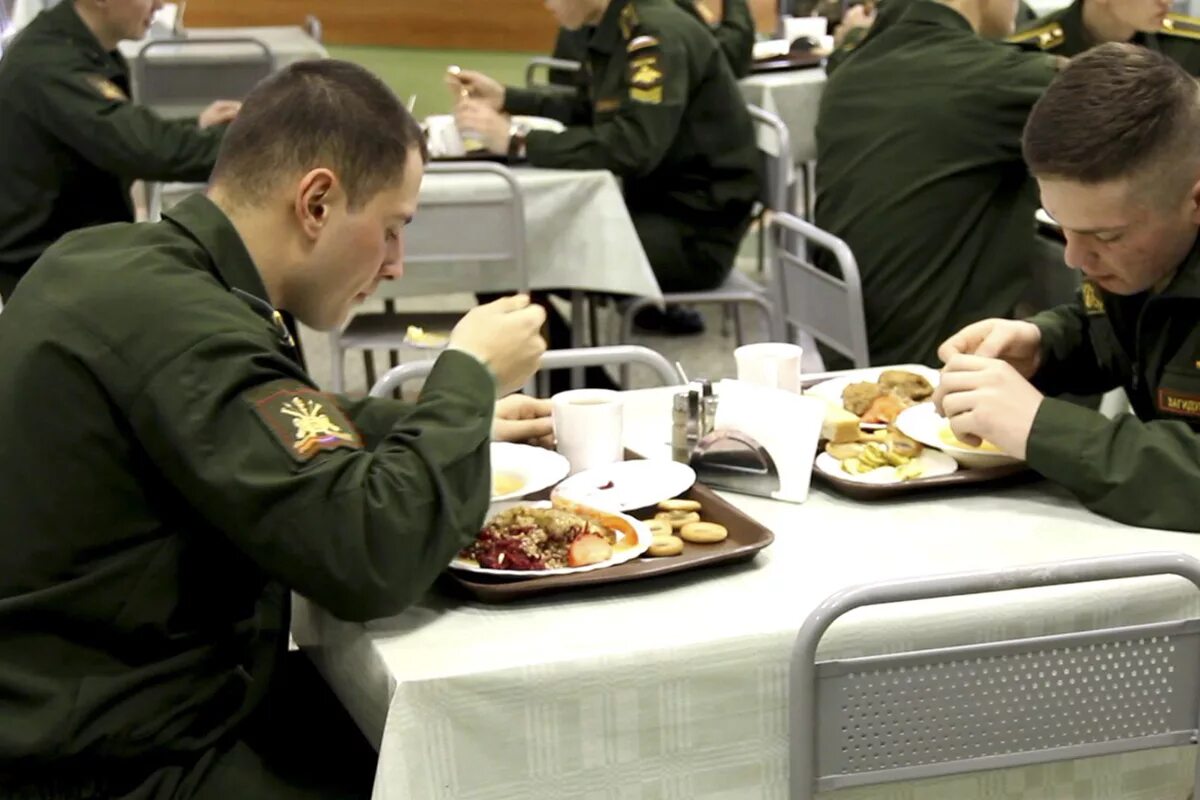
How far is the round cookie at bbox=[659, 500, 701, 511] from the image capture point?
1.67 meters

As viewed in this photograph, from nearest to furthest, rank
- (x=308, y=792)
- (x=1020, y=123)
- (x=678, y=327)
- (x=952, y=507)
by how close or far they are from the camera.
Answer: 1. (x=308, y=792)
2. (x=952, y=507)
3. (x=1020, y=123)
4. (x=678, y=327)

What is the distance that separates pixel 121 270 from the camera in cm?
143

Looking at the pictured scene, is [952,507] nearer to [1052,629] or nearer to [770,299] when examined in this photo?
[1052,629]

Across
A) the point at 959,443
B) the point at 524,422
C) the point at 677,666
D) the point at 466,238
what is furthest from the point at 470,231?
the point at 677,666

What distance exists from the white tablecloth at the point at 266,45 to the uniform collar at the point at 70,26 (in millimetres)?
1127

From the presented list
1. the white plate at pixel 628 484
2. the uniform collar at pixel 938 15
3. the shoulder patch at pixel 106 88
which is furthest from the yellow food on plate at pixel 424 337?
the white plate at pixel 628 484

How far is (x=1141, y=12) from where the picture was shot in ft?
11.3

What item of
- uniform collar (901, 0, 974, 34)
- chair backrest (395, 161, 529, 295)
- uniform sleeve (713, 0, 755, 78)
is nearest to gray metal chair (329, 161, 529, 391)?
chair backrest (395, 161, 529, 295)

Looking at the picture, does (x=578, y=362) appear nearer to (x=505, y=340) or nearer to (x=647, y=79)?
(x=505, y=340)

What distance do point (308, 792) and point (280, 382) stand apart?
398mm

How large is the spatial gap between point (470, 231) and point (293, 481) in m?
2.17

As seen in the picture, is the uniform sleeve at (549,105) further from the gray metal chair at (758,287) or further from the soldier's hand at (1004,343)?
the soldier's hand at (1004,343)

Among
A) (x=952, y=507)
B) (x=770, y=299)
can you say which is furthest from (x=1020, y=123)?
(x=952, y=507)

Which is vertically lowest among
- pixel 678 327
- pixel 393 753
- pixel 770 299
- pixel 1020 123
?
pixel 678 327
